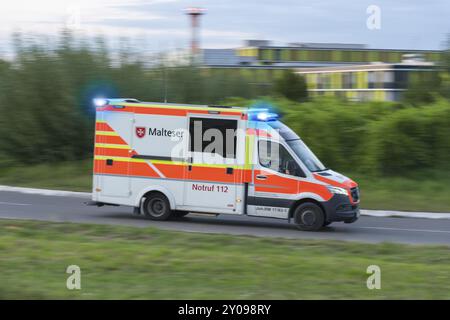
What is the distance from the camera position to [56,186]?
24.7 meters

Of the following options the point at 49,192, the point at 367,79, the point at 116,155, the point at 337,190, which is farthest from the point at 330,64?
the point at 337,190

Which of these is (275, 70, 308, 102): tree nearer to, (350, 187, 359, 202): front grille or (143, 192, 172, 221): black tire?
(350, 187, 359, 202): front grille

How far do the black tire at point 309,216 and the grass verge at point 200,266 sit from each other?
2.15 m

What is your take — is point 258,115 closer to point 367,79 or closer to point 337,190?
point 337,190

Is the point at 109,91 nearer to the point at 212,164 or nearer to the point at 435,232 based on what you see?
the point at 212,164

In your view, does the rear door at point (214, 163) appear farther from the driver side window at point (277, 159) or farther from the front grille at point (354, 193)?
the front grille at point (354, 193)

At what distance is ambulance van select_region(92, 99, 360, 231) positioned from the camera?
15.6 m

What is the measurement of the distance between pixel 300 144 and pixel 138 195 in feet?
12.4

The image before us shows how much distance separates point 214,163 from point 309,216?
A: 2.33 m

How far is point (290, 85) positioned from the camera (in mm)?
54594

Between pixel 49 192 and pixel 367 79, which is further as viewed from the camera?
pixel 367 79

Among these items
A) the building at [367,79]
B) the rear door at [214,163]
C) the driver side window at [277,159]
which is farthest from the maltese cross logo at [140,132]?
the building at [367,79]

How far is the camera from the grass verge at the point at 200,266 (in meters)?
8.15

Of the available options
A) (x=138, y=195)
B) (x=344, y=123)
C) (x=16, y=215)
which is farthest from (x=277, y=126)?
(x=344, y=123)
